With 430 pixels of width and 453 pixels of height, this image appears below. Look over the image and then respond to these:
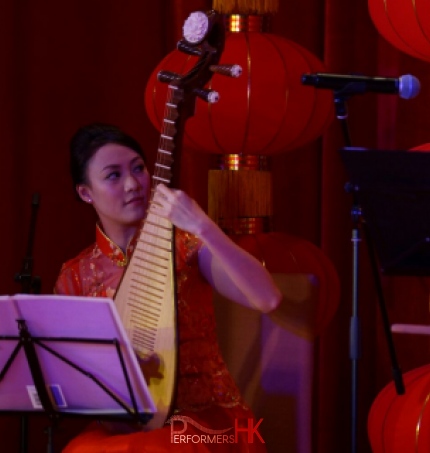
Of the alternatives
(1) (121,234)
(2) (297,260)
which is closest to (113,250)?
(1) (121,234)

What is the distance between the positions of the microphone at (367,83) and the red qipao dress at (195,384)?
49 cm

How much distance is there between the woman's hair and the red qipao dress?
0.20m

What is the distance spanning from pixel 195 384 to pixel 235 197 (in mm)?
706

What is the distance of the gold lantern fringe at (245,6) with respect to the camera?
8.51 feet

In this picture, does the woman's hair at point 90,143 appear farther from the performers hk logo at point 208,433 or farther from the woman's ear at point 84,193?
the performers hk logo at point 208,433

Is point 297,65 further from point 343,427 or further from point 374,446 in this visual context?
point 343,427

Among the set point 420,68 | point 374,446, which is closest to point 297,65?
Result: point 420,68

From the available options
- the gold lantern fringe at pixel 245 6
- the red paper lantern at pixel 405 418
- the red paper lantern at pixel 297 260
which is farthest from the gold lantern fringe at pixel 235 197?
the red paper lantern at pixel 405 418

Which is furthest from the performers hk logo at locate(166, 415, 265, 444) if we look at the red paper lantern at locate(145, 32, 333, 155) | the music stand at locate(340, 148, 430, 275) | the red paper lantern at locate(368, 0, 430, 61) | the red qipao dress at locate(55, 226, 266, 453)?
the red paper lantern at locate(368, 0, 430, 61)

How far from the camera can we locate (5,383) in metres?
1.78

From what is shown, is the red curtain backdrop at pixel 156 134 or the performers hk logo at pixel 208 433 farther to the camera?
the red curtain backdrop at pixel 156 134

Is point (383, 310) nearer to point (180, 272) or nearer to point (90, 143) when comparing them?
point (180, 272)

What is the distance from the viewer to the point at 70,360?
5.62 feet

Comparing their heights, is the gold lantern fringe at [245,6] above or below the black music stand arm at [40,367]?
above
